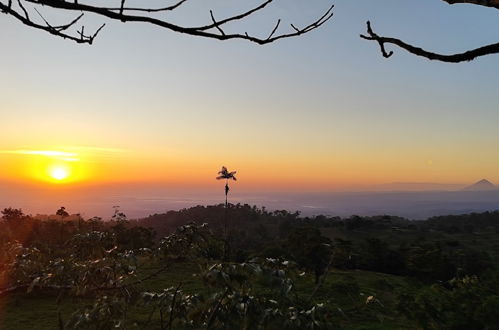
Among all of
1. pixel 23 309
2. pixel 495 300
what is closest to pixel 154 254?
pixel 495 300

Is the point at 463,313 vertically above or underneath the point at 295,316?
underneath

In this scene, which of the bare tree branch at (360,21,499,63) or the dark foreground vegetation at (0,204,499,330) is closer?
the bare tree branch at (360,21,499,63)

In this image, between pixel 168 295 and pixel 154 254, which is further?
pixel 154 254

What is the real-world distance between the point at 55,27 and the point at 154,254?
291 centimetres

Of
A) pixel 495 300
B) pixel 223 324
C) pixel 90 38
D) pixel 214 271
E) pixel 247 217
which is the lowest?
pixel 247 217

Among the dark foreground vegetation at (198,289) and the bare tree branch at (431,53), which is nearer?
the bare tree branch at (431,53)

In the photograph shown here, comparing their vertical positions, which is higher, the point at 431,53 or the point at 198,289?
the point at 431,53

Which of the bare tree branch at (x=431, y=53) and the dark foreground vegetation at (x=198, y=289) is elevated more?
the bare tree branch at (x=431, y=53)

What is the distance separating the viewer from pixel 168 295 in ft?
10.5

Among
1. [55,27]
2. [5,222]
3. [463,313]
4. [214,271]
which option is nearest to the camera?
[55,27]

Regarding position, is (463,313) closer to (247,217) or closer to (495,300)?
(495,300)

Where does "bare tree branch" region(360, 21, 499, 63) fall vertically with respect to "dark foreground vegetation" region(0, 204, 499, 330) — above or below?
above

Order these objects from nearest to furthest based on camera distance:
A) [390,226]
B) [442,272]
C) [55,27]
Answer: [55,27], [442,272], [390,226]

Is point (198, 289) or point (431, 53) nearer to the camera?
point (431, 53)
